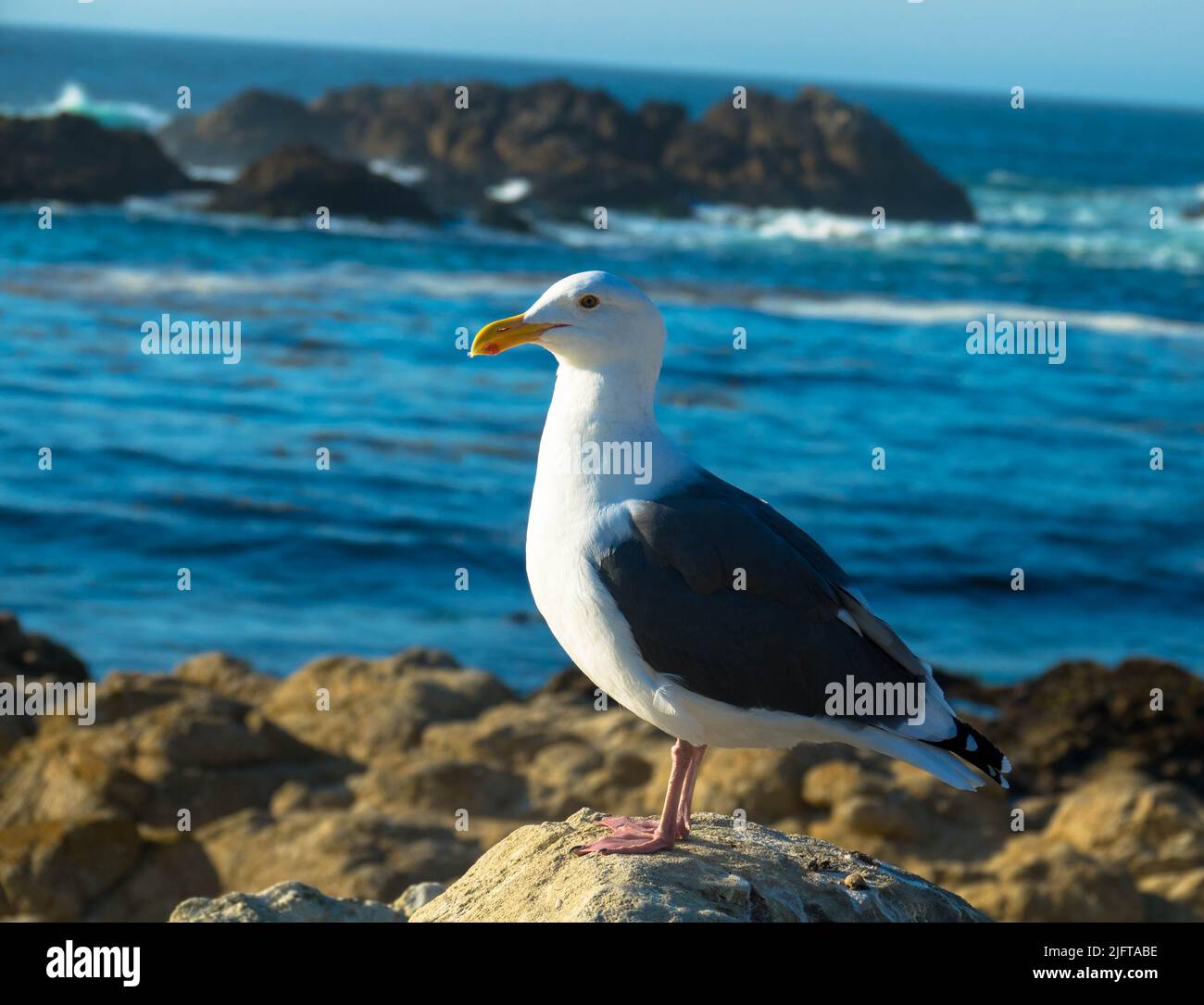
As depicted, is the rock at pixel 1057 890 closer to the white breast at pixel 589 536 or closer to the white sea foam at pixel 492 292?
the white breast at pixel 589 536

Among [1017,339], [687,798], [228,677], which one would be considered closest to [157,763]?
[228,677]

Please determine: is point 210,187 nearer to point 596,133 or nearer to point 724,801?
point 596,133

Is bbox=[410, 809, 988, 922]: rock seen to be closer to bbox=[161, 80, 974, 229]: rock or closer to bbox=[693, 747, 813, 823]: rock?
bbox=[693, 747, 813, 823]: rock

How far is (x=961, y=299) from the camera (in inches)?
1405

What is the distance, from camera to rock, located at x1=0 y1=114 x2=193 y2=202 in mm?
38906

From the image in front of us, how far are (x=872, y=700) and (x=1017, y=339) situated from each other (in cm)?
2920

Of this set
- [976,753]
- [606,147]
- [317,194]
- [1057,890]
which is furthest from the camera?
[606,147]

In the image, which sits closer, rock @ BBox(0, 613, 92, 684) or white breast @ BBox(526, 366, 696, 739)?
white breast @ BBox(526, 366, 696, 739)

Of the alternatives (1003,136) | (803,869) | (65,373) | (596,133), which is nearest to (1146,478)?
(65,373)

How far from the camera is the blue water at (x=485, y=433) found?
15.3 m

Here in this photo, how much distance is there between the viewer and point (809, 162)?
169 feet

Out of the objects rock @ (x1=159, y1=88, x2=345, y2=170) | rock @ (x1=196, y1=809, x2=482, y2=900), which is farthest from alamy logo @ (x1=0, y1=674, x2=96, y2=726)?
rock @ (x1=159, y1=88, x2=345, y2=170)

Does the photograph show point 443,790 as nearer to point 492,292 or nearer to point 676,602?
point 676,602

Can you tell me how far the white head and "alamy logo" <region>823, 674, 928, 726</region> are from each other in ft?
3.87
